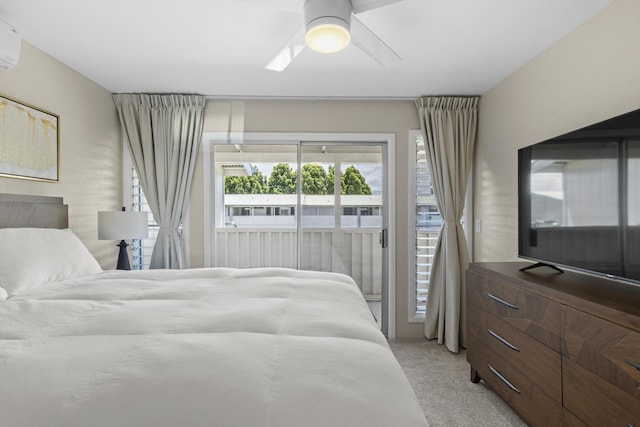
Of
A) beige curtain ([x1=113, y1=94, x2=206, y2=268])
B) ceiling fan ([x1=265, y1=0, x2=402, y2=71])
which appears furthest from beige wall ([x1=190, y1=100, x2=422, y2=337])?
ceiling fan ([x1=265, y1=0, x2=402, y2=71])

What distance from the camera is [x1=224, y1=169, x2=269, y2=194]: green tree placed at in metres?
3.90

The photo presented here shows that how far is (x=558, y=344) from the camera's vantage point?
184 cm

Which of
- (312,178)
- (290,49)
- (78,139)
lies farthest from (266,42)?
(78,139)

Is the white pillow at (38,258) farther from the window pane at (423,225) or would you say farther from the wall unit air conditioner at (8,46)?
the window pane at (423,225)

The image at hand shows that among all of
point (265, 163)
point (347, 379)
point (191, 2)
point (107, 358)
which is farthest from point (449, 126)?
point (107, 358)

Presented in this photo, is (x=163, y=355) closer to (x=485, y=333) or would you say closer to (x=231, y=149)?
(x=485, y=333)

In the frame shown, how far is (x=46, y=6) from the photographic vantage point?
217 cm

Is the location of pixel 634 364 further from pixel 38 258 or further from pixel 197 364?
pixel 38 258

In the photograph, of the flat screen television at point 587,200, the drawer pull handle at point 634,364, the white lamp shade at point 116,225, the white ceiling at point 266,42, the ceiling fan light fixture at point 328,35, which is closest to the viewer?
the drawer pull handle at point 634,364

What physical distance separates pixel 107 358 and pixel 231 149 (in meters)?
3.05

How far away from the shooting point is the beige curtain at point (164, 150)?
3689 millimetres

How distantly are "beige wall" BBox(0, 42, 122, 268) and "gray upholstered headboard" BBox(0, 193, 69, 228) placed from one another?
0.06m

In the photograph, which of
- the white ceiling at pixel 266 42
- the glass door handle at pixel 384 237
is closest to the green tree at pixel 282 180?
the white ceiling at pixel 266 42

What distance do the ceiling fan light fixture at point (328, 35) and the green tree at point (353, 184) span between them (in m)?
2.06
